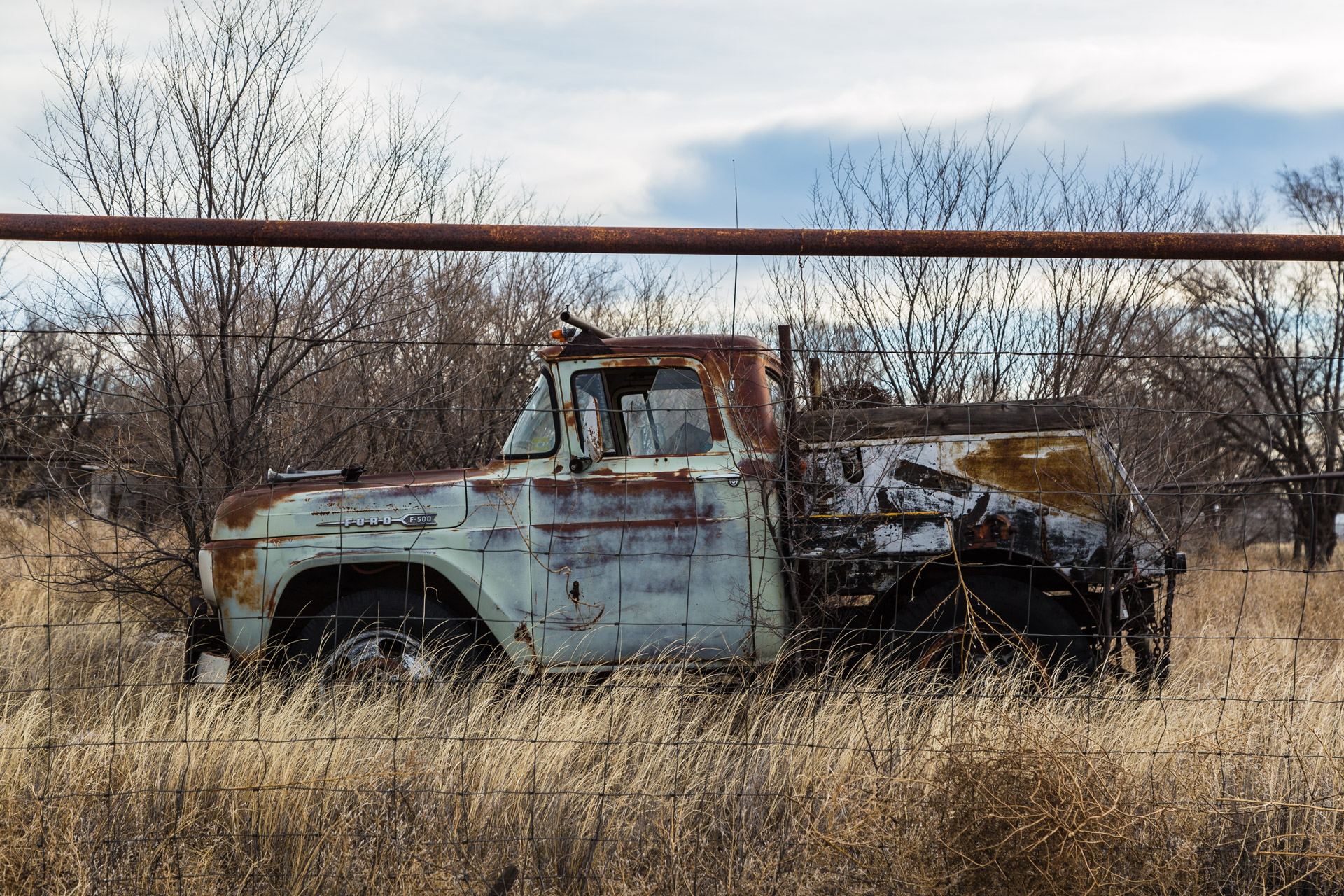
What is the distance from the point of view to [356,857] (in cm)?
264

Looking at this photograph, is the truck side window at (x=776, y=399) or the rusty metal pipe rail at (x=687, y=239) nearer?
the rusty metal pipe rail at (x=687, y=239)

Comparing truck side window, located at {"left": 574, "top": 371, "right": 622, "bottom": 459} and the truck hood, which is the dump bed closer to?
truck side window, located at {"left": 574, "top": 371, "right": 622, "bottom": 459}

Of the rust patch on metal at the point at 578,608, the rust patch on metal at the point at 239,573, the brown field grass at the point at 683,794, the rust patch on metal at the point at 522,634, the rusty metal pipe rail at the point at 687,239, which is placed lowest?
the brown field grass at the point at 683,794

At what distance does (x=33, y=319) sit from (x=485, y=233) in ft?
17.9

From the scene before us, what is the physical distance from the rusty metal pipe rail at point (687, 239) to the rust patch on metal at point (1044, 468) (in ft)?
3.49

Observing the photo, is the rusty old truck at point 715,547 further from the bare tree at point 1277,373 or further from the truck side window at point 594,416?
the bare tree at point 1277,373

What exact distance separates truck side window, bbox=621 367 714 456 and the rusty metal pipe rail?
47.5 inches

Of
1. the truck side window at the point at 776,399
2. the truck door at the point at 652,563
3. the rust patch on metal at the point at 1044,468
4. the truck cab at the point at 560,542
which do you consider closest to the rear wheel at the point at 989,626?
the rust patch on metal at the point at 1044,468

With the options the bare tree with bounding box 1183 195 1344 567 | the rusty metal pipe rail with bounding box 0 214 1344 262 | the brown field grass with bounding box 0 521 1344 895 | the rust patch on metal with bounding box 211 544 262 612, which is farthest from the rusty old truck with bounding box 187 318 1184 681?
the bare tree with bounding box 1183 195 1344 567

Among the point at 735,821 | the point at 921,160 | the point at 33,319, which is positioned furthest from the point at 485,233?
the point at 921,160

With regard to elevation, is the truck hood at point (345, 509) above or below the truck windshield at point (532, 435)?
below

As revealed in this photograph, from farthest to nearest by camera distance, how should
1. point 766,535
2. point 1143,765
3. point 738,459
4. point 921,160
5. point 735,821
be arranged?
point 921,160, point 738,459, point 766,535, point 1143,765, point 735,821

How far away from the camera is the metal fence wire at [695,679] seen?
270 centimetres

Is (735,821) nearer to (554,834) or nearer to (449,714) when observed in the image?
(554,834)
